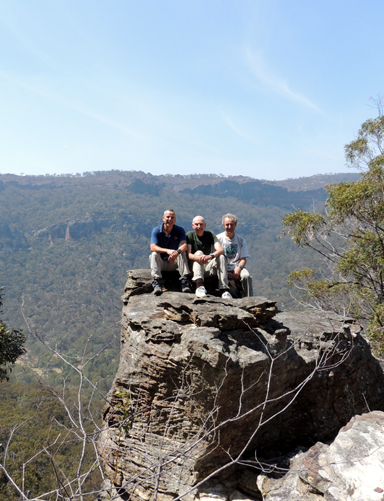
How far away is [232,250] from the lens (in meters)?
6.98

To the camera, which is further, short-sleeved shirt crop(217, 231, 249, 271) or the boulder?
short-sleeved shirt crop(217, 231, 249, 271)

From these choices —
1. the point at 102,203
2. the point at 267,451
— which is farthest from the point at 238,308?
the point at 102,203

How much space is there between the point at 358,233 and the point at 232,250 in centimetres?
863

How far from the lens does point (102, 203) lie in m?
191

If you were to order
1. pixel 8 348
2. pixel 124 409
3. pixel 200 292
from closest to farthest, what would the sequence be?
pixel 124 409, pixel 200 292, pixel 8 348

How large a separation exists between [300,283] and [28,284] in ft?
401

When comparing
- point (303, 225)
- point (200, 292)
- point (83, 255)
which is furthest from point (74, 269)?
point (200, 292)

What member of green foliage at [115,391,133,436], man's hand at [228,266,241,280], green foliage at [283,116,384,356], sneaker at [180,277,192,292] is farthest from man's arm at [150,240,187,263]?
green foliage at [283,116,384,356]

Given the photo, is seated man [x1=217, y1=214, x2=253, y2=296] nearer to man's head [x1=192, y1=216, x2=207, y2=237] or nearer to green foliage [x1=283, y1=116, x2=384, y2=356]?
man's head [x1=192, y1=216, x2=207, y2=237]

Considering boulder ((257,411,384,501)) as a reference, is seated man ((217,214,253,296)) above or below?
above

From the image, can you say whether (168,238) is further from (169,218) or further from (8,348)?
(8,348)

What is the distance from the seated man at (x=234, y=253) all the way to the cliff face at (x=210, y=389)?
3.14 ft

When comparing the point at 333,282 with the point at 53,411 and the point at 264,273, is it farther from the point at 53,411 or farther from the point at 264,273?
the point at 264,273

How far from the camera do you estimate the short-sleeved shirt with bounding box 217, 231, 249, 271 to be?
22.8ft
